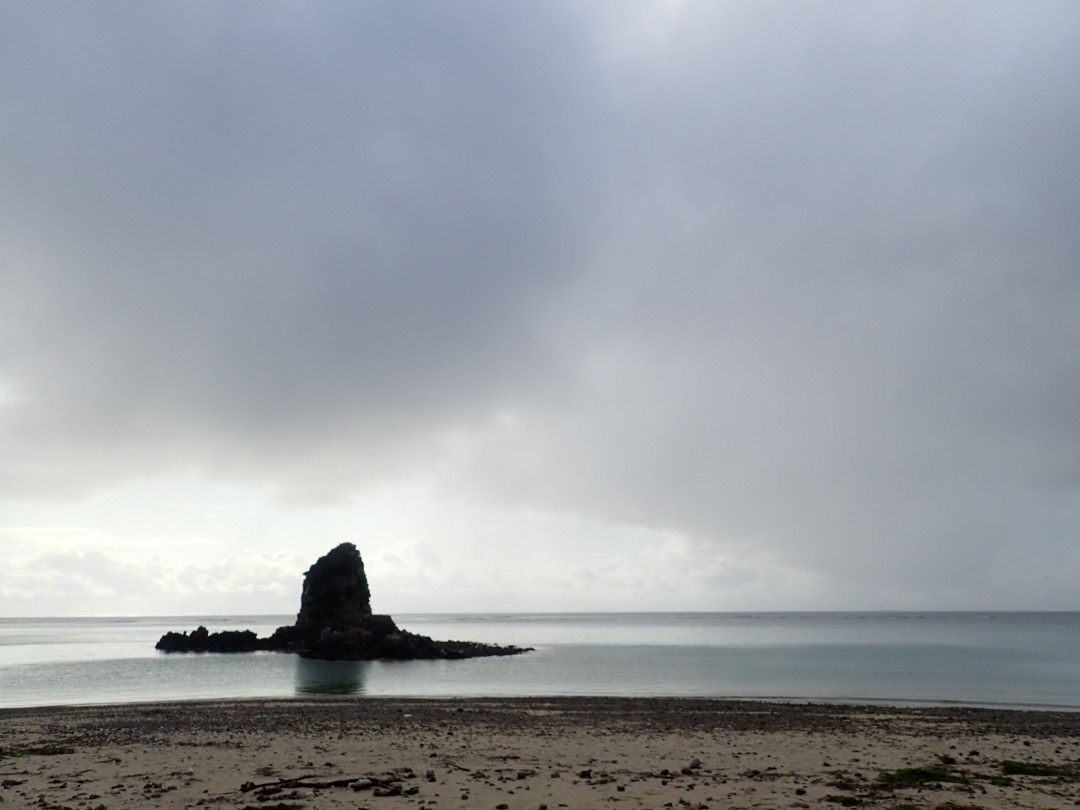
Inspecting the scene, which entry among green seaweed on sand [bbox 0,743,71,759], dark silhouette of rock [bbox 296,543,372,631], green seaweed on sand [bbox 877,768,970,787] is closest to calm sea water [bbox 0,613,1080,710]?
dark silhouette of rock [bbox 296,543,372,631]

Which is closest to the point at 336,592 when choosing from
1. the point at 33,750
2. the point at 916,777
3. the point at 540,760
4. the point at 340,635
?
the point at 340,635

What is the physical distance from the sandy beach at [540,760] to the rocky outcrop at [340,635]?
6566 cm

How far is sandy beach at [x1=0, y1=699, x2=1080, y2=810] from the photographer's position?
1502 cm

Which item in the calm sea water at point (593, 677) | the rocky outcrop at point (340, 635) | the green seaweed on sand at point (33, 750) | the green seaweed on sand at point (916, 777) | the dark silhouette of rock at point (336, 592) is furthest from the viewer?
the dark silhouette of rock at point (336, 592)

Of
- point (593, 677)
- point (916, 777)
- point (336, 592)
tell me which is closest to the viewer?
point (916, 777)

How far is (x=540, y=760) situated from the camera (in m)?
19.8

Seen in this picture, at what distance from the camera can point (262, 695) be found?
155 feet

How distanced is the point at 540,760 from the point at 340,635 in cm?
8716

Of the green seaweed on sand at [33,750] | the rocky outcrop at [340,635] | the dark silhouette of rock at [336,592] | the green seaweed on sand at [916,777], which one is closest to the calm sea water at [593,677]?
the rocky outcrop at [340,635]

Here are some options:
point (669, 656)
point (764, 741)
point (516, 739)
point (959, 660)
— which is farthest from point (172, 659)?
point (959, 660)

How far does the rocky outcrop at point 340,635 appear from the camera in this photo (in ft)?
316

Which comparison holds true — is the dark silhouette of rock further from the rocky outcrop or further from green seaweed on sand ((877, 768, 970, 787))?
green seaweed on sand ((877, 768, 970, 787))

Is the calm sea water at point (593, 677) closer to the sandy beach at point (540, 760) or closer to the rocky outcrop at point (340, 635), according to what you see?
the rocky outcrop at point (340, 635)

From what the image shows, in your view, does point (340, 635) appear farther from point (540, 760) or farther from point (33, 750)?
point (540, 760)
